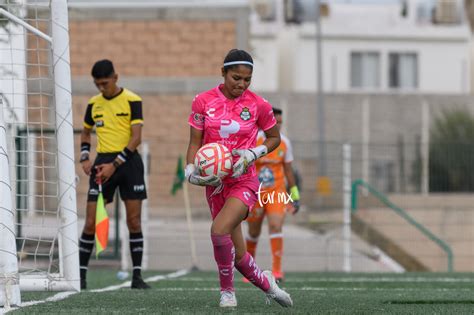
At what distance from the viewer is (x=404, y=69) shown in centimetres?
5894

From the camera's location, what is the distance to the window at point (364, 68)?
58.8m

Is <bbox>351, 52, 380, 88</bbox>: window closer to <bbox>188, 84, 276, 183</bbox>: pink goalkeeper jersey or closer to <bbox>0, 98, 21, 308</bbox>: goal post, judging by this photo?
<bbox>188, 84, 276, 183</bbox>: pink goalkeeper jersey

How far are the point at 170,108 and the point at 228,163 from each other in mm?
25494

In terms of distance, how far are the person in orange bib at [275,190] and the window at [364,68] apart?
148 feet

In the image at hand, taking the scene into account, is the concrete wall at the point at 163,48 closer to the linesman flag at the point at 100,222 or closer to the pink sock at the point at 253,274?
the linesman flag at the point at 100,222

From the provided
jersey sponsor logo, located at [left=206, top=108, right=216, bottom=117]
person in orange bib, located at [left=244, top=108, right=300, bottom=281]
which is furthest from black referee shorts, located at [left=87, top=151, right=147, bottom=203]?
jersey sponsor logo, located at [left=206, top=108, right=216, bottom=117]

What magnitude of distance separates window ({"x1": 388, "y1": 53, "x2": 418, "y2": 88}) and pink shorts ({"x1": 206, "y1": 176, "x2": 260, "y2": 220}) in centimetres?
5052

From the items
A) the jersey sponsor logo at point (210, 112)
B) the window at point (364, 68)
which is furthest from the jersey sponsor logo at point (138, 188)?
the window at point (364, 68)

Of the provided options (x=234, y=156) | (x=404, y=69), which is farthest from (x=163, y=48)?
(x=404, y=69)

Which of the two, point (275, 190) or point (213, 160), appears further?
point (275, 190)

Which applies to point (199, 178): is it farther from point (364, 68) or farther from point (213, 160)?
point (364, 68)

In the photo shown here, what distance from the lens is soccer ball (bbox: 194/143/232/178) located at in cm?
856

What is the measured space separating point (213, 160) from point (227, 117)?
0.49 m

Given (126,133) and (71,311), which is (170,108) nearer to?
(126,133)
